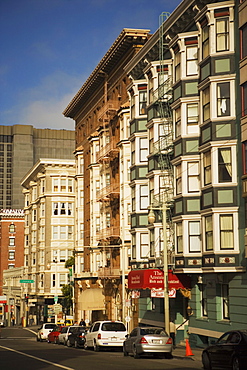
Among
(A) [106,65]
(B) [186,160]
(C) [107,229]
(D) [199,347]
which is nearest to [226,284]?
(D) [199,347]

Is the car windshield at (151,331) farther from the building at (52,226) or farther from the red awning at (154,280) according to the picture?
the building at (52,226)

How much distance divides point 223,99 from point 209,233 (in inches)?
286

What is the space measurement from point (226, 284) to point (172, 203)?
726cm

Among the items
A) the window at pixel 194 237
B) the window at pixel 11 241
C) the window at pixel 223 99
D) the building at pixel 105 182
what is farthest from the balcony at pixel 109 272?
the window at pixel 11 241

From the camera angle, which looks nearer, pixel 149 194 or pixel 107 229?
pixel 149 194

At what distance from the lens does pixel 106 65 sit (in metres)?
60.9

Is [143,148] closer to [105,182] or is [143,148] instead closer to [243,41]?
[105,182]

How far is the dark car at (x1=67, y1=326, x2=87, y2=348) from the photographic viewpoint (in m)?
41.1

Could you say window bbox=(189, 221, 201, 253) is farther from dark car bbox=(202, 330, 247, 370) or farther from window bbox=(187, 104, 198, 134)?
dark car bbox=(202, 330, 247, 370)

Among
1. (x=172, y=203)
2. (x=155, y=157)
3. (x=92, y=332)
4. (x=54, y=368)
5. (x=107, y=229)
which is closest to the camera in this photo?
(x=54, y=368)

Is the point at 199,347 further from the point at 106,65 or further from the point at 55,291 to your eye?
the point at 55,291

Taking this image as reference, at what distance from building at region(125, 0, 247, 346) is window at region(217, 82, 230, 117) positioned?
0.05m

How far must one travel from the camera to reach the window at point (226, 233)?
34.1m

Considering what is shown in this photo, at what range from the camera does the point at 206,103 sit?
3631 centimetres
